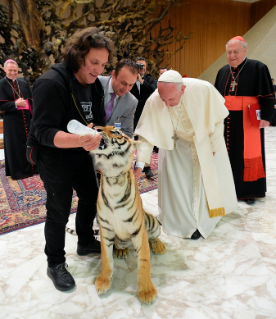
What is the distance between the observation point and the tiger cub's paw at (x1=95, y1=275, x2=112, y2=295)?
2097 mm

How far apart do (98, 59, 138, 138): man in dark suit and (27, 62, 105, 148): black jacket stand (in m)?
0.62

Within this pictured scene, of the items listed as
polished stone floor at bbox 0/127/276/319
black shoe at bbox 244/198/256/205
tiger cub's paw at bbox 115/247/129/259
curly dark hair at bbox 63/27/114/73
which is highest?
curly dark hair at bbox 63/27/114/73

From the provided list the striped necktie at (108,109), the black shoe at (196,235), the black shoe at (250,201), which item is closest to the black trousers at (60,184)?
the striped necktie at (108,109)

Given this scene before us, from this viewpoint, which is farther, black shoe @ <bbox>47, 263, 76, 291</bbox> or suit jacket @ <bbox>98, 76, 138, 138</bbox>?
suit jacket @ <bbox>98, 76, 138, 138</bbox>

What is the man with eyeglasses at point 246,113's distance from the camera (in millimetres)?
3422

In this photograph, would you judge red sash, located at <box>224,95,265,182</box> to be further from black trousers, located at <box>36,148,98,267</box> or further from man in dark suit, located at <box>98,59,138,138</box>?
black trousers, located at <box>36,148,98,267</box>

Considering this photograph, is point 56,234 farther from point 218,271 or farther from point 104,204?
point 218,271

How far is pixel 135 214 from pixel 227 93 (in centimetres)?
237

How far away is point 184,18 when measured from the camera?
1334 centimetres

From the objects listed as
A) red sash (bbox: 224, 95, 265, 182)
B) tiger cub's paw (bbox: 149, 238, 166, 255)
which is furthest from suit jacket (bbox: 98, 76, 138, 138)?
red sash (bbox: 224, 95, 265, 182)

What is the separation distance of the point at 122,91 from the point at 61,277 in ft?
5.36

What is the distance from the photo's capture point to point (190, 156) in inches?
114

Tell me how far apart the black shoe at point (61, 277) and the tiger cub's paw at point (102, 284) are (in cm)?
21

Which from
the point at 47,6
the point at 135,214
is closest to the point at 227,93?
the point at 135,214
